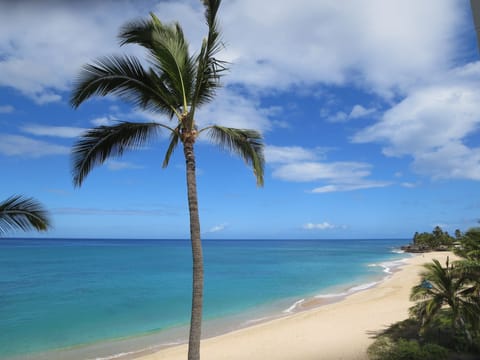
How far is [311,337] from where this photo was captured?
15.2 metres

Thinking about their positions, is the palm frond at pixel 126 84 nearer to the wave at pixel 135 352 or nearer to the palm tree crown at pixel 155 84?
the palm tree crown at pixel 155 84

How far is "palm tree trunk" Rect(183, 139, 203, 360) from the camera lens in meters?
6.00

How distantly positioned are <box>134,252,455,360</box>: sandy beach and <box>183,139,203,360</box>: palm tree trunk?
25.6 feet

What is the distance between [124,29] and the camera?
6098 millimetres

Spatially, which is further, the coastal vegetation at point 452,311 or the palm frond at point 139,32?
the coastal vegetation at point 452,311

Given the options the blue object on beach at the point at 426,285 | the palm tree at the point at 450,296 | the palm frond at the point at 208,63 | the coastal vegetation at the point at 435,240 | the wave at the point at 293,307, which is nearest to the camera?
the palm frond at the point at 208,63

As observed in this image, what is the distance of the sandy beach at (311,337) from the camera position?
13.0 metres

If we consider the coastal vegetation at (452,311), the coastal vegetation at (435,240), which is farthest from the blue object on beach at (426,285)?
the coastal vegetation at (435,240)

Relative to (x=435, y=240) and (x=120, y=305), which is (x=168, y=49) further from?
(x=435, y=240)

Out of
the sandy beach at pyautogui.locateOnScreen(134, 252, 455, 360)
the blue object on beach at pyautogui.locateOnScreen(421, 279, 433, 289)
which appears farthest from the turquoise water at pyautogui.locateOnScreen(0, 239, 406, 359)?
the blue object on beach at pyautogui.locateOnScreen(421, 279, 433, 289)


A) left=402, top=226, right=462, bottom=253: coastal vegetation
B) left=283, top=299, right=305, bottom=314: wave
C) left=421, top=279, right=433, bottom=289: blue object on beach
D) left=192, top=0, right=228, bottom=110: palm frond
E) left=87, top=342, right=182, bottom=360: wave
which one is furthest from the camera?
left=402, top=226, right=462, bottom=253: coastal vegetation

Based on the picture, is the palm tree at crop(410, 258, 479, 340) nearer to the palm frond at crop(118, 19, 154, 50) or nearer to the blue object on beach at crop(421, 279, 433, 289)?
the blue object on beach at crop(421, 279, 433, 289)

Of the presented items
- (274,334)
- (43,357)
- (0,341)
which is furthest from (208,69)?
(0,341)

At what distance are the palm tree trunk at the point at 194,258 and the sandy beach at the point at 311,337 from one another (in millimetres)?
7805
